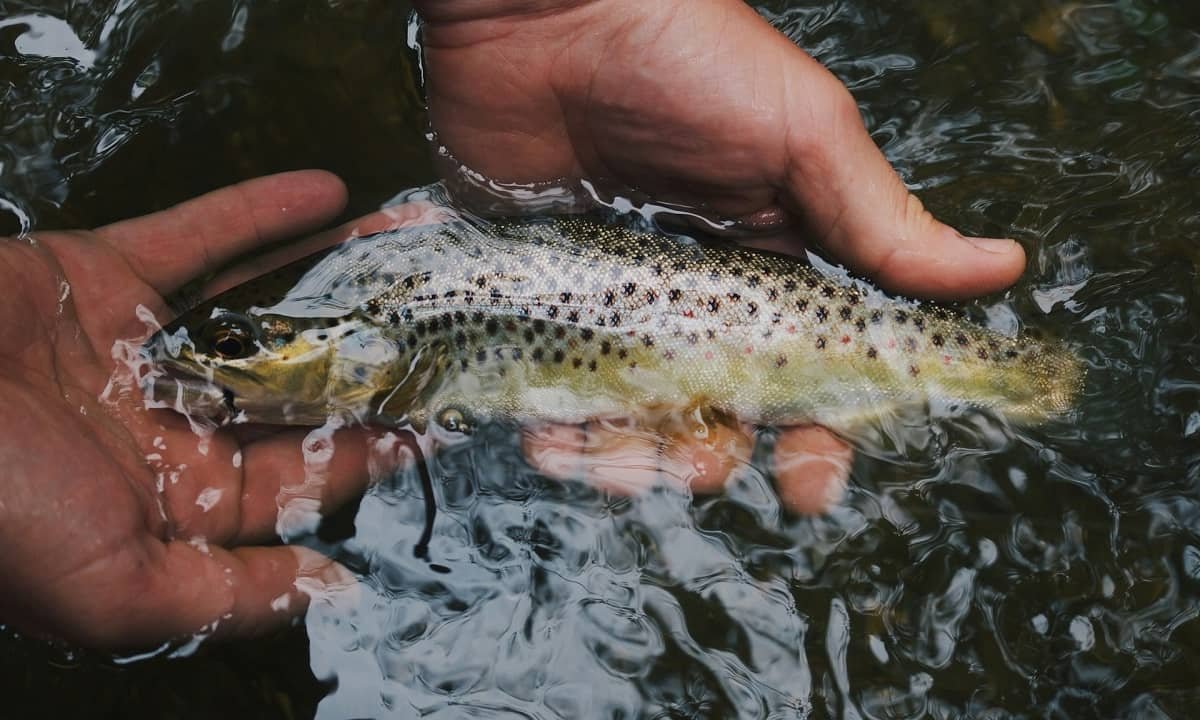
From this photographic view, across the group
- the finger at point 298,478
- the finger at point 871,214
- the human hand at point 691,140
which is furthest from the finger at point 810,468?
the finger at point 298,478

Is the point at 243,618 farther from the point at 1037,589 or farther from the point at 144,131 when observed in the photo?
the point at 1037,589

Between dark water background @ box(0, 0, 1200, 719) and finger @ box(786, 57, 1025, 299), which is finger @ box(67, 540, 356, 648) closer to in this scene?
dark water background @ box(0, 0, 1200, 719)

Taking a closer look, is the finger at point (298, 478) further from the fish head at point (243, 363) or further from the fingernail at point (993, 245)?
the fingernail at point (993, 245)

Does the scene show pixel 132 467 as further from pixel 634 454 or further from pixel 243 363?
pixel 634 454

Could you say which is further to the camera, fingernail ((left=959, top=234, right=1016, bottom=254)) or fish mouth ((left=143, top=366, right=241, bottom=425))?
fingernail ((left=959, top=234, right=1016, bottom=254))

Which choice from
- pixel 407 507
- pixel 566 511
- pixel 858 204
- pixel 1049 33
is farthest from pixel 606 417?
pixel 1049 33

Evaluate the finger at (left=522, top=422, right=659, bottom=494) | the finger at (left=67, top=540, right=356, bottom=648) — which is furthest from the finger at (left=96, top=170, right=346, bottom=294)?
the finger at (left=522, top=422, right=659, bottom=494)
